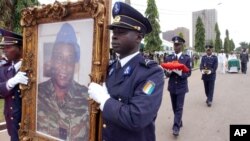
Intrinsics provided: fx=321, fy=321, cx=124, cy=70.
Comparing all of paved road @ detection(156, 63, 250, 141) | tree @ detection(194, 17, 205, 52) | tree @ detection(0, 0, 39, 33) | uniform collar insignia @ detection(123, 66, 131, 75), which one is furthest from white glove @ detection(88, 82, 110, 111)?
tree @ detection(194, 17, 205, 52)

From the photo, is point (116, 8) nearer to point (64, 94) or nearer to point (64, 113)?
point (64, 94)

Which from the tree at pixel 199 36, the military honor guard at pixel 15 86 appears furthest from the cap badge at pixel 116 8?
the tree at pixel 199 36

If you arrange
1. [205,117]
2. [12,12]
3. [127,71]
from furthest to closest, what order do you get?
1. [12,12]
2. [205,117]
3. [127,71]

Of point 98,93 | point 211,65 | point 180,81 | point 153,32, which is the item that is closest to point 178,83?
Result: point 180,81

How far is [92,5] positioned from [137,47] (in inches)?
17.6

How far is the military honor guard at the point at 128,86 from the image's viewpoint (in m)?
2.08

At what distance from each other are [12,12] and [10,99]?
1110 cm

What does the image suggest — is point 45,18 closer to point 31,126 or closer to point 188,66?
point 31,126

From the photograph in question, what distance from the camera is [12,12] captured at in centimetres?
1360

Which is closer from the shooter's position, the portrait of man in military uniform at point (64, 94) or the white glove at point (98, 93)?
the white glove at point (98, 93)

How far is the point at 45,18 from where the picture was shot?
2.70 m

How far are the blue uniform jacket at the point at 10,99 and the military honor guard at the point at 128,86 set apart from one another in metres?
1.42

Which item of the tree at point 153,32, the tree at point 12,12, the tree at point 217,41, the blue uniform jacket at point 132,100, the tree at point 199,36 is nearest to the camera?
the blue uniform jacket at point 132,100

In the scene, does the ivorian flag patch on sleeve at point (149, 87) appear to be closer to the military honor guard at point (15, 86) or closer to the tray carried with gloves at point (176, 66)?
the military honor guard at point (15, 86)
